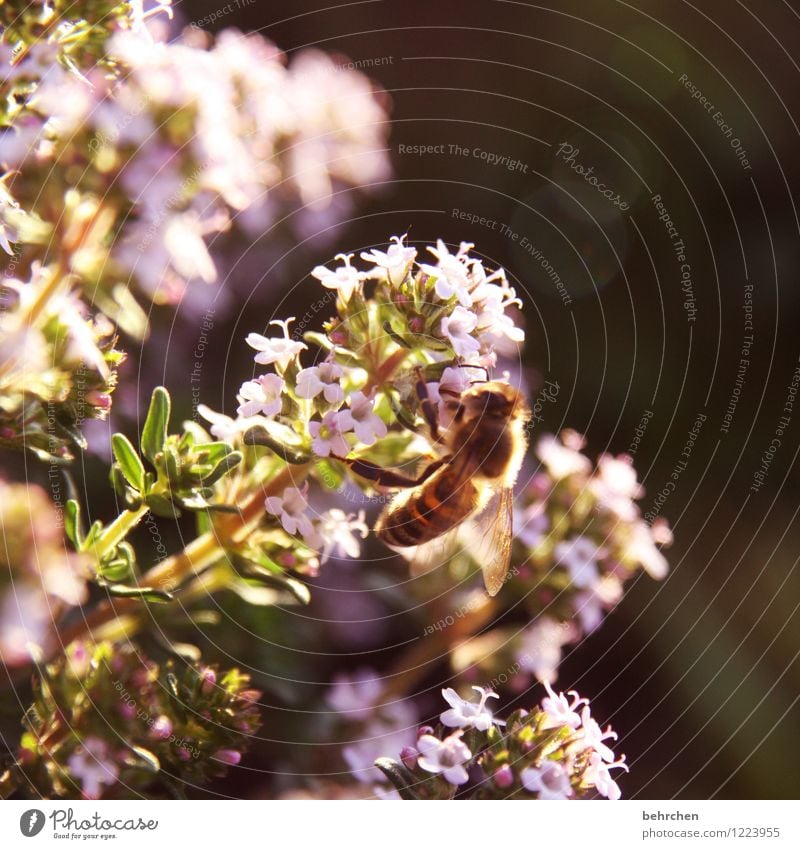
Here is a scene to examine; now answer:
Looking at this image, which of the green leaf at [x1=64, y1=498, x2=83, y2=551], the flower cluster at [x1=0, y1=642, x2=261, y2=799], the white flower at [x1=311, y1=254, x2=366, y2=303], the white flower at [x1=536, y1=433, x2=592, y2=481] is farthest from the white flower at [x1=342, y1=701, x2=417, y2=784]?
the white flower at [x1=311, y1=254, x2=366, y2=303]

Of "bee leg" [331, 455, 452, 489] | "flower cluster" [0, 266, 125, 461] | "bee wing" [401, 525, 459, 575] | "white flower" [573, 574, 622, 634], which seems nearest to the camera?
"flower cluster" [0, 266, 125, 461]

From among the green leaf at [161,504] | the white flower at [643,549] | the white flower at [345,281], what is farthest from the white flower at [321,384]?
the white flower at [643,549]

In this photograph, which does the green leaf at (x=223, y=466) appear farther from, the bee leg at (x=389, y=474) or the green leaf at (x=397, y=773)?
the green leaf at (x=397, y=773)

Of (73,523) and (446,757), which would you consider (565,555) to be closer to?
(446,757)

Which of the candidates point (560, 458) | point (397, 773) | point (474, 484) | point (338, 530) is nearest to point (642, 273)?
point (560, 458)

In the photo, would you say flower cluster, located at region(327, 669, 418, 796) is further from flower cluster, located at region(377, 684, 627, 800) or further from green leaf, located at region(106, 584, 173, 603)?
green leaf, located at region(106, 584, 173, 603)
